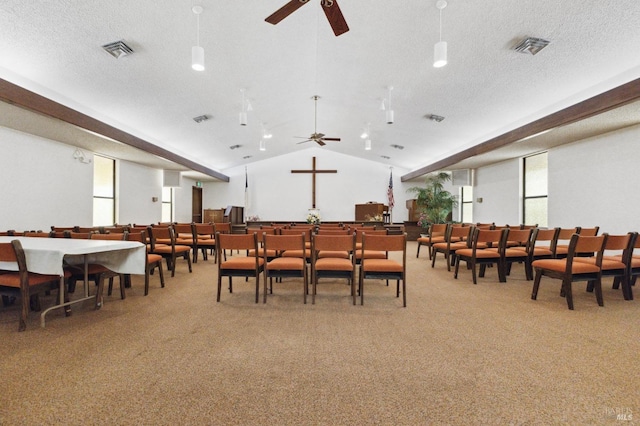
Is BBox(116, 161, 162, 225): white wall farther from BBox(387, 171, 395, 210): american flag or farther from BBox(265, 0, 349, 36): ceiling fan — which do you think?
BBox(387, 171, 395, 210): american flag

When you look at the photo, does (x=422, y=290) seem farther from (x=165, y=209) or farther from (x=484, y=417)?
(x=165, y=209)

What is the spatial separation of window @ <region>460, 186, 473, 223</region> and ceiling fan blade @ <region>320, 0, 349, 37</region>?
9.10 metres

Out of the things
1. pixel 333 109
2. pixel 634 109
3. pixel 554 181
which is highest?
pixel 333 109

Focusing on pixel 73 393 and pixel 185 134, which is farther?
pixel 185 134

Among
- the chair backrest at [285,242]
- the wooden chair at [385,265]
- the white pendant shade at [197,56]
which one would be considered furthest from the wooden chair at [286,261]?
the white pendant shade at [197,56]

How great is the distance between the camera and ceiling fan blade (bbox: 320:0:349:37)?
2619 mm

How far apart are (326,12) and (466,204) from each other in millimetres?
9845

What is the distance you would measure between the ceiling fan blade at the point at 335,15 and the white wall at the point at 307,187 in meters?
9.74

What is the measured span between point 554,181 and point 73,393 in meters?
8.62

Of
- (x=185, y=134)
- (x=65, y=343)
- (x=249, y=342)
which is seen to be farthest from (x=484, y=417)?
(x=185, y=134)

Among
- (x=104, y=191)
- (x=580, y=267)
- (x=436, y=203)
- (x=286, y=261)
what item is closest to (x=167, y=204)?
(x=104, y=191)

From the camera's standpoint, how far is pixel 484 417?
141 centimetres

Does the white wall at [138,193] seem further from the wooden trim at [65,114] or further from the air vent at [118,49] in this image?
the air vent at [118,49]

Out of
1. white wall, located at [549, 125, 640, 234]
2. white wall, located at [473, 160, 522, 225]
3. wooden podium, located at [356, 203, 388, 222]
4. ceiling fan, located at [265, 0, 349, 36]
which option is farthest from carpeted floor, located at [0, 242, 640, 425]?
wooden podium, located at [356, 203, 388, 222]
